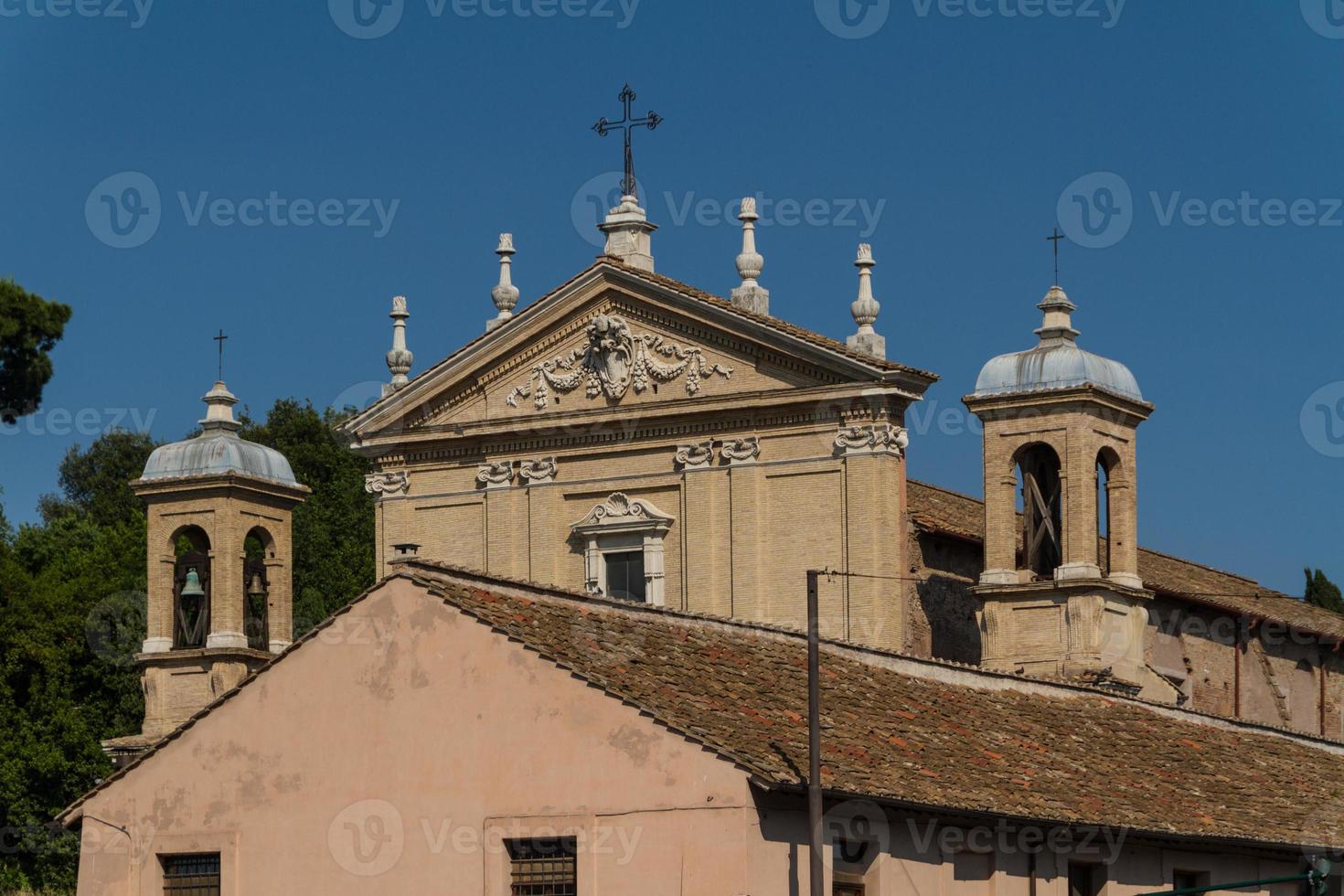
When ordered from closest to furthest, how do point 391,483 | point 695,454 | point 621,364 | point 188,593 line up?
point 695,454 → point 621,364 → point 188,593 → point 391,483

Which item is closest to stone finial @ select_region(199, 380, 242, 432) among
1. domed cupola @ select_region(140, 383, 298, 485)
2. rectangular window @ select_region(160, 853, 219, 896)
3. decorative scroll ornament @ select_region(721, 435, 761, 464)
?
domed cupola @ select_region(140, 383, 298, 485)

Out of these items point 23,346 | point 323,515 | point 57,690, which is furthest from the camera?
point 323,515

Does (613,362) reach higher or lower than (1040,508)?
higher

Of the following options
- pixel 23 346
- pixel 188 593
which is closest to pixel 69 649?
pixel 23 346

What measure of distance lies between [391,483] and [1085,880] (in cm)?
1552

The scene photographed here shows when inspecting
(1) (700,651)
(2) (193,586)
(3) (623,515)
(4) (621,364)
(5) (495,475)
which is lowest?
(1) (700,651)

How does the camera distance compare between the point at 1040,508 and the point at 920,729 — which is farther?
the point at 1040,508

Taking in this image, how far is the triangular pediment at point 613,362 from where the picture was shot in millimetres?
36219

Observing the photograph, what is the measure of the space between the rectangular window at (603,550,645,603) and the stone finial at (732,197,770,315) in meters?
3.65

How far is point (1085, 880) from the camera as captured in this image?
26.4 m

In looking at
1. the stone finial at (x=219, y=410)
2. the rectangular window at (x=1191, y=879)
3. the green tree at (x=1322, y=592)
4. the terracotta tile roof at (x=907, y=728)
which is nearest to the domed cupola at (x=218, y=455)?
the stone finial at (x=219, y=410)

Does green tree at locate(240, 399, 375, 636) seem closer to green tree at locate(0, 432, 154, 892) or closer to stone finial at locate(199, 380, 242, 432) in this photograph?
green tree at locate(0, 432, 154, 892)

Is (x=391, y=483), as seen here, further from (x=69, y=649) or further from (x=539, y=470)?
(x=69, y=649)

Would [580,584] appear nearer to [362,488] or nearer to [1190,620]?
[1190,620]
